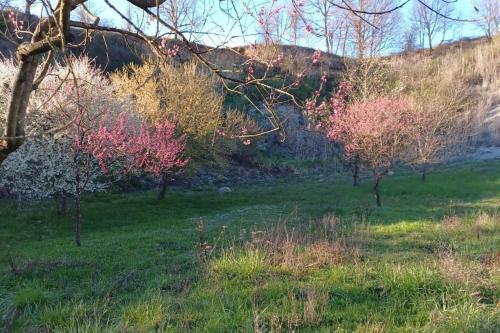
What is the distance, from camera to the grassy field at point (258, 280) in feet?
13.9

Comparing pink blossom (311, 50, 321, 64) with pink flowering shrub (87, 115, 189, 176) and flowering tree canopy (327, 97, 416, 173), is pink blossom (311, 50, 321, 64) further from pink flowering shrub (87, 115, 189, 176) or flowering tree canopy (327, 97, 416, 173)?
flowering tree canopy (327, 97, 416, 173)

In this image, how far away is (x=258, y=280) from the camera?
5.56 meters

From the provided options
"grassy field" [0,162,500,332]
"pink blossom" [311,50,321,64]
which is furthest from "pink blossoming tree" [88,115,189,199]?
"pink blossom" [311,50,321,64]

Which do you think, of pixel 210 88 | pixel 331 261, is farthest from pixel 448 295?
pixel 210 88

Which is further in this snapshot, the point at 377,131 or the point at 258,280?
the point at 377,131

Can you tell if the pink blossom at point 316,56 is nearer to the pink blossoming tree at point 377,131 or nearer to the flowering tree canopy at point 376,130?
the pink blossoming tree at point 377,131

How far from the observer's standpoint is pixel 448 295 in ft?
15.1

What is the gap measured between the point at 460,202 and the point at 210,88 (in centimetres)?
1224

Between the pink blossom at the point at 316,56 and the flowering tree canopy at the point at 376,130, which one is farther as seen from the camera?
the flowering tree canopy at the point at 376,130

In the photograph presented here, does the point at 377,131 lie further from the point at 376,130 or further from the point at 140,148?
the point at 140,148

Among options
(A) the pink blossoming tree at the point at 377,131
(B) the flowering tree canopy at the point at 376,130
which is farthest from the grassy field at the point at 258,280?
(B) the flowering tree canopy at the point at 376,130

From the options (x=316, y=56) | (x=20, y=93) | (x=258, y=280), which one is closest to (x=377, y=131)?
(x=316, y=56)

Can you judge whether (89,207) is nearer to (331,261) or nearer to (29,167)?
(29,167)

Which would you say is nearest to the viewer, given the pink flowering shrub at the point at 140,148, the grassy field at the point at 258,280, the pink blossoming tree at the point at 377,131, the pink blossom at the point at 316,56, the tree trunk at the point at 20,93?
the tree trunk at the point at 20,93
